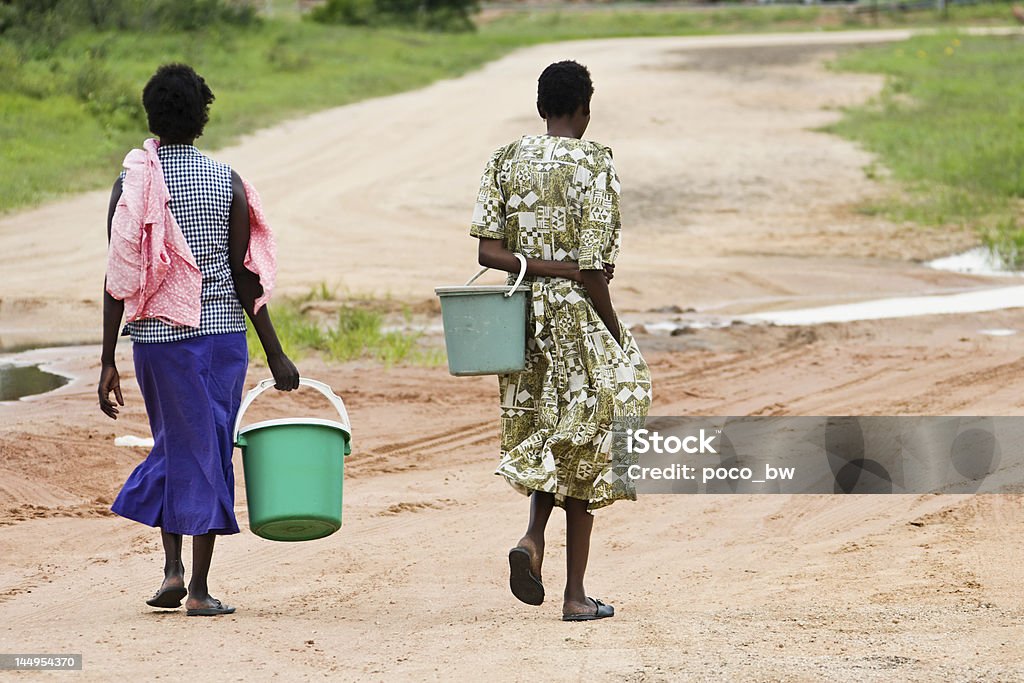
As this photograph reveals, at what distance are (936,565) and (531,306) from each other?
1.97 metres

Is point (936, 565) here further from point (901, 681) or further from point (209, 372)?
point (209, 372)

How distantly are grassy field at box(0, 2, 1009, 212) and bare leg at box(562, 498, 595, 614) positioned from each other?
1215cm

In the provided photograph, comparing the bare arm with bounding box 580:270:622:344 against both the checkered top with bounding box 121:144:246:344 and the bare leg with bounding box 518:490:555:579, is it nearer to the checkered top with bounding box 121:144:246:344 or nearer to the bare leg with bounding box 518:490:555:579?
the bare leg with bounding box 518:490:555:579

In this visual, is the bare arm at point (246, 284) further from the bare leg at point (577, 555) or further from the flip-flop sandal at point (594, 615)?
the flip-flop sandal at point (594, 615)

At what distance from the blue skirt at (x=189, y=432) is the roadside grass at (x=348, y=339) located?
4955 mm

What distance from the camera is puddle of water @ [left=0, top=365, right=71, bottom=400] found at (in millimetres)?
9352

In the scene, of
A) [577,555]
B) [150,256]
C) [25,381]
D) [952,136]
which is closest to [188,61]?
[952,136]

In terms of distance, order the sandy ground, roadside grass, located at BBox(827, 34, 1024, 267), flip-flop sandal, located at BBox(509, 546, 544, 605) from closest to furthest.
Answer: the sandy ground
flip-flop sandal, located at BBox(509, 546, 544, 605)
roadside grass, located at BBox(827, 34, 1024, 267)

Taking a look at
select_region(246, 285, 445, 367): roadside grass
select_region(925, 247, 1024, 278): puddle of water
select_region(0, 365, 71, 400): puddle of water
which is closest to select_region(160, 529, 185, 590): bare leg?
select_region(0, 365, 71, 400): puddle of water

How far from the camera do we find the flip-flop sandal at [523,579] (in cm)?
491

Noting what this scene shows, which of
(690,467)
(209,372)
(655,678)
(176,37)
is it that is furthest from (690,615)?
(176,37)

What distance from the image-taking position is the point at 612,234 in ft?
15.9

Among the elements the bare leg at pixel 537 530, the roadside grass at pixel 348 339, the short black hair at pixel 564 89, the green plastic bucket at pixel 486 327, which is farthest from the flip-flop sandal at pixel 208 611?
the roadside grass at pixel 348 339

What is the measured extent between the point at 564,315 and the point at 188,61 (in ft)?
71.2
